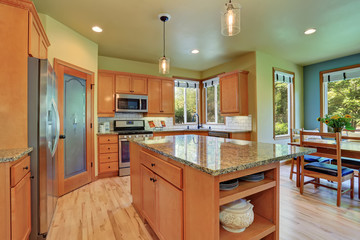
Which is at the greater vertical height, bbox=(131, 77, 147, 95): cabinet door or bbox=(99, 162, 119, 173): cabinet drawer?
bbox=(131, 77, 147, 95): cabinet door

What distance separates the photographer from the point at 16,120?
1672mm

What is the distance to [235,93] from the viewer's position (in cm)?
416

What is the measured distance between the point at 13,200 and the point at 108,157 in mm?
2301

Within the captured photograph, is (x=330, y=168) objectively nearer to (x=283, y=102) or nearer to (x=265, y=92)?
(x=265, y=92)

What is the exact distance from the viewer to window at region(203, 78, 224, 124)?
17.3 feet

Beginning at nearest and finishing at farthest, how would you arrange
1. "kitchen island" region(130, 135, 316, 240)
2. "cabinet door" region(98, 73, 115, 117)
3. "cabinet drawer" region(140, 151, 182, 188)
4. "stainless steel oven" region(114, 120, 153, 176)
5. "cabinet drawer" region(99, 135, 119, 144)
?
"kitchen island" region(130, 135, 316, 240)
"cabinet drawer" region(140, 151, 182, 188)
"cabinet drawer" region(99, 135, 119, 144)
"stainless steel oven" region(114, 120, 153, 176)
"cabinet door" region(98, 73, 115, 117)

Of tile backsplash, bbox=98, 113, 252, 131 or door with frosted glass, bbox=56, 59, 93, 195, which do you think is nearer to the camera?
door with frosted glass, bbox=56, 59, 93, 195

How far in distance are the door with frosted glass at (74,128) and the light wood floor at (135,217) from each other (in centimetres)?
30

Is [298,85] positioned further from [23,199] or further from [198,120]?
[23,199]

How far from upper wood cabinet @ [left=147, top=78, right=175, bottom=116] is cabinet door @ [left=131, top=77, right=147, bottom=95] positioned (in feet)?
0.42

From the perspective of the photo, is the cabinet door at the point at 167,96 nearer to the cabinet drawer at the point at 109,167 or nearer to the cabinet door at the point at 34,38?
the cabinet drawer at the point at 109,167

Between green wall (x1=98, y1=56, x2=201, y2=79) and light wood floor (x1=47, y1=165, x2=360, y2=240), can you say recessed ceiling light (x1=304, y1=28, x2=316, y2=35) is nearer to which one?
light wood floor (x1=47, y1=165, x2=360, y2=240)

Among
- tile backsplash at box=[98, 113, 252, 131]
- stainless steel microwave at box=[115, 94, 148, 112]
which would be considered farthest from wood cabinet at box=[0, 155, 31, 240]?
tile backsplash at box=[98, 113, 252, 131]

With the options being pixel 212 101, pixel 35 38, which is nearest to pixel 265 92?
pixel 212 101
